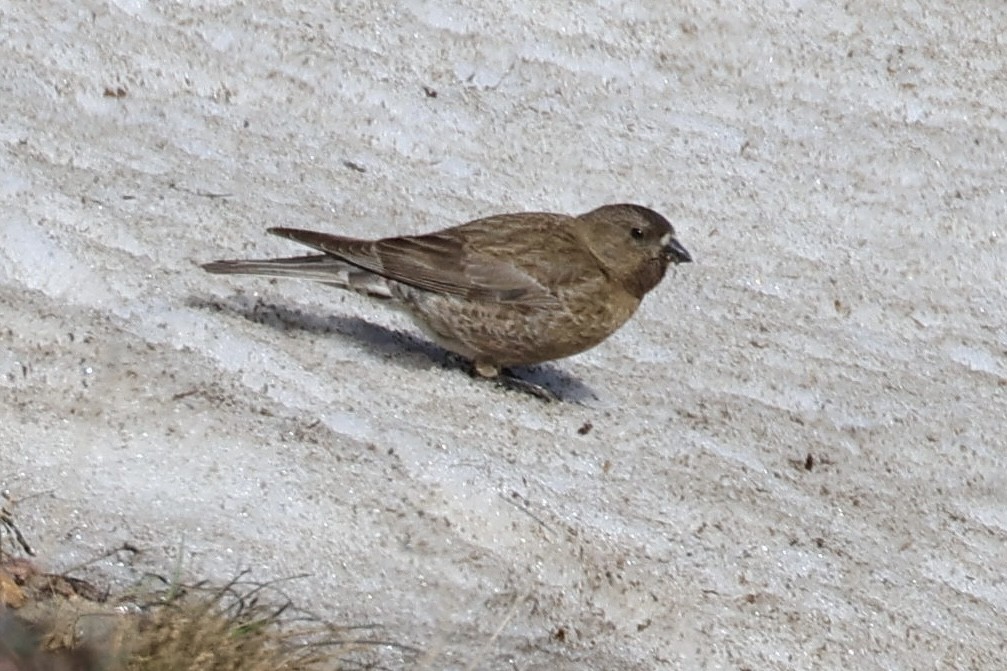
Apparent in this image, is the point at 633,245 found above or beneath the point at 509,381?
above

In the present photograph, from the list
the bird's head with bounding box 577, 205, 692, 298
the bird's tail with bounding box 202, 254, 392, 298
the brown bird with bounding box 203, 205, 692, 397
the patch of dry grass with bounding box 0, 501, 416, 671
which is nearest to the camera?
the patch of dry grass with bounding box 0, 501, 416, 671

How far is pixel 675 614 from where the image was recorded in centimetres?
554

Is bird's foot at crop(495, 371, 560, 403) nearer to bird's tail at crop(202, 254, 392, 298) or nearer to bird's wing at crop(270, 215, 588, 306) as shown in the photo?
bird's wing at crop(270, 215, 588, 306)

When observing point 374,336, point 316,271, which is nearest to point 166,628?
point 316,271

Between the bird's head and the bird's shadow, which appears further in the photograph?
the bird's head

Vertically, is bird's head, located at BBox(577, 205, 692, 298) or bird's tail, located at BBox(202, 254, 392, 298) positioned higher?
bird's head, located at BBox(577, 205, 692, 298)

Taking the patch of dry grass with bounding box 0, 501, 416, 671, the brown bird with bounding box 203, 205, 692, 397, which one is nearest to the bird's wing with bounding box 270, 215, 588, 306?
the brown bird with bounding box 203, 205, 692, 397

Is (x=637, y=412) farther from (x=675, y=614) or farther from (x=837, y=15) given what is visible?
(x=837, y=15)

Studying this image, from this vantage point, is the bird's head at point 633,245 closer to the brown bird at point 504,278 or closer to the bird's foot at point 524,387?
the brown bird at point 504,278

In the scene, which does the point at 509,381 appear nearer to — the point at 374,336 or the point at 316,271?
the point at 374,336

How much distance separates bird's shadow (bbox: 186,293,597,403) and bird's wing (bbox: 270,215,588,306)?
31cm

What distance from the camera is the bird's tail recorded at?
261 inches

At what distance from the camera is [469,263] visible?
6.87 m

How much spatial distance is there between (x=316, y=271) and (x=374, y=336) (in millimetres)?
398
